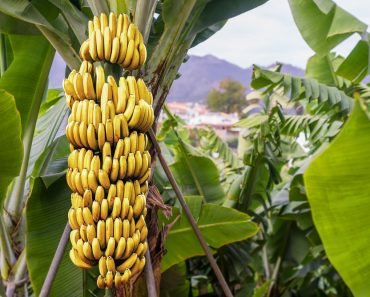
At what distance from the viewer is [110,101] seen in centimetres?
65

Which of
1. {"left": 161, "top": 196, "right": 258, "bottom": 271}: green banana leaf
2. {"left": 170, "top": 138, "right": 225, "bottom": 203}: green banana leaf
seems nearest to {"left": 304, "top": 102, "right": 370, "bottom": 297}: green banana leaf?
{"left": 161, "top": 196, "right": 258, "bottom": 271}: green banana leaf

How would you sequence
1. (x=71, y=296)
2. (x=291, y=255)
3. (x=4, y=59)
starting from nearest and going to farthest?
1. (x=71, y=296)
2. (x=4, y=59)
3. (x=291, y=255)

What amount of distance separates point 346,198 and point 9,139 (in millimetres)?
612

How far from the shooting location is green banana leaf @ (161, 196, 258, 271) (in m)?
1.16

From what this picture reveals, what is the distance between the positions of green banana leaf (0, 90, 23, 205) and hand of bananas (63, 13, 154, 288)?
0.19 metres

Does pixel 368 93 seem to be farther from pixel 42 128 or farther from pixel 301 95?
pixel 42 128

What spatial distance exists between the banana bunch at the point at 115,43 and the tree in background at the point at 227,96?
50.4 ft

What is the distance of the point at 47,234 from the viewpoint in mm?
999

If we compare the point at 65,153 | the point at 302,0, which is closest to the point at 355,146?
the point at 302,0

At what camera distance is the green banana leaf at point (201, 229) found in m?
1.16

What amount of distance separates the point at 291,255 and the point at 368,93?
2.61ft

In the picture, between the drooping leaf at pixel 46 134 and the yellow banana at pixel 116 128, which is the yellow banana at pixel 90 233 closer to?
the yellow banana at pixel 116 128

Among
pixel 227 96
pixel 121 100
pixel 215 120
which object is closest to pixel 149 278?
pixel 121 100

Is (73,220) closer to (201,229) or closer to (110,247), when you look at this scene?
(110,247)
